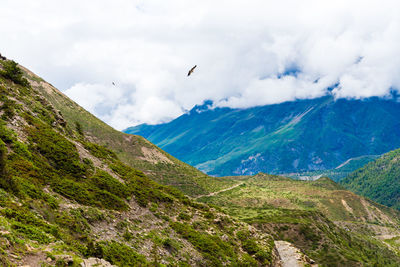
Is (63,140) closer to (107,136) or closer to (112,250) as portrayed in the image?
(112,250)

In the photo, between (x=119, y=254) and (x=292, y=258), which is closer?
(x=119, y=254)

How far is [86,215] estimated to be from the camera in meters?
31.1

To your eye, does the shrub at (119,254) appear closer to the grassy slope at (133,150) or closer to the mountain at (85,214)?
the mountain at (85,214)

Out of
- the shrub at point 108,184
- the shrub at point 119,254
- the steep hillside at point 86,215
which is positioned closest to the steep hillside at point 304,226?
the steep hillside at point 86,215

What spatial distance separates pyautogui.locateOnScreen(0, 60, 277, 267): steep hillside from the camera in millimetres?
21672

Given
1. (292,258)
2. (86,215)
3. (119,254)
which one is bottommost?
(119,254)

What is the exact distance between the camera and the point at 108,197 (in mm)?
39219

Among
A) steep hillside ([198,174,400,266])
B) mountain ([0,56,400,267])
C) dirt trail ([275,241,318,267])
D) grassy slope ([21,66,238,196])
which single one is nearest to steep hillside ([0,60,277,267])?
mountain ([0,56,400,267])

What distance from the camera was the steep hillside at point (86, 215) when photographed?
71.1 ft

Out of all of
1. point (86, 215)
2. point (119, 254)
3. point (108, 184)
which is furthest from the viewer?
point (108, 184)

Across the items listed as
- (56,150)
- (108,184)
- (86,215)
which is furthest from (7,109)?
(86,215)

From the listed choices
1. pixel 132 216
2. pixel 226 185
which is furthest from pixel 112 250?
pixel 226 185

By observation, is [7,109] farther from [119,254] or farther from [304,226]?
[304,226]

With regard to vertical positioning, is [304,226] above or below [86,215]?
above
